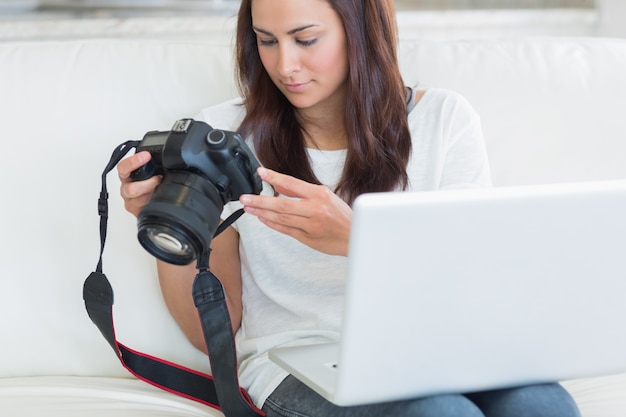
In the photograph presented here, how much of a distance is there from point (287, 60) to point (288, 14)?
7 cm

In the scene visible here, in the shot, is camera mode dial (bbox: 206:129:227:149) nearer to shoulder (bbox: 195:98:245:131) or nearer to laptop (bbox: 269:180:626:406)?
laptop (bbox: 269:180:626:406)

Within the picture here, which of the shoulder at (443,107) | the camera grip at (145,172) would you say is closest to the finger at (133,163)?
the camera grip at (145,172)

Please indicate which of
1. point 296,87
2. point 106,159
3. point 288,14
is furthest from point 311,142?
point 106,159

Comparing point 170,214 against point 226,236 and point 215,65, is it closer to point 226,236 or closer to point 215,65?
point 226,236

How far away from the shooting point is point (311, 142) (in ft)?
5.16

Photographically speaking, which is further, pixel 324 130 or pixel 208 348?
pixel 324 130

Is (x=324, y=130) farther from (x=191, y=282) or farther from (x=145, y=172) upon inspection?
(x=145, y=172)

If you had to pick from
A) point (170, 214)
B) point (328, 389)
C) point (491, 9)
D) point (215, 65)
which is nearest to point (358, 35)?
point (215, 65)

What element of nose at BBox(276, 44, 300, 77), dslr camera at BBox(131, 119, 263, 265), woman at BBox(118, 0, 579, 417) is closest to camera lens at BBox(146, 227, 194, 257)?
dslr camera at BBox(131, 119, 263, 265)

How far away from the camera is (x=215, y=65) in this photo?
171cm

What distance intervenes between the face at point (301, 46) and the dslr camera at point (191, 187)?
0.95 ft

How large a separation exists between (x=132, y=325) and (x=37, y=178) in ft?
0.95

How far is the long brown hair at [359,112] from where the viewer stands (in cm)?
150

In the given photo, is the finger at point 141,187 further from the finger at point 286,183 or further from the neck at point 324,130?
the neck at point 324,130
